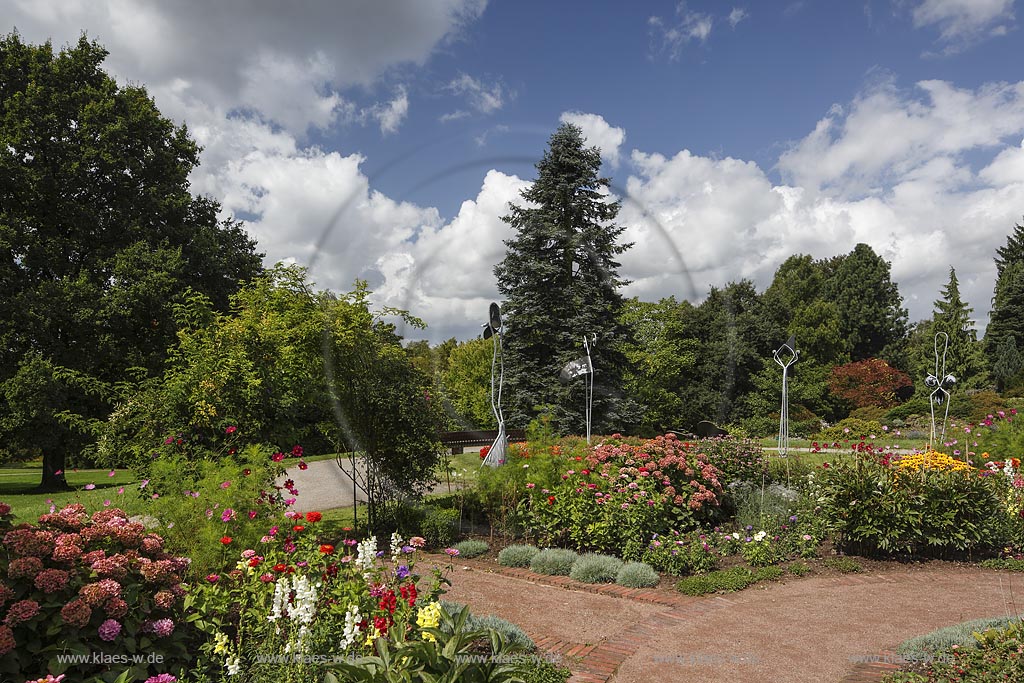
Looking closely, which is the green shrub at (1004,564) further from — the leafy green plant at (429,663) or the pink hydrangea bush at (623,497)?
the leafy green plant at (429,663)

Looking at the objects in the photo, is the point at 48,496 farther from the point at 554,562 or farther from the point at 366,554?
the point at 366,554

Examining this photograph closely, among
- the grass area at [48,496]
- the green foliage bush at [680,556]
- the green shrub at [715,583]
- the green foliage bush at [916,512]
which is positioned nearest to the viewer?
the green shrub at [715,583]

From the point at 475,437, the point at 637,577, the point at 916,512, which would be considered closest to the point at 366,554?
the point at 637,577

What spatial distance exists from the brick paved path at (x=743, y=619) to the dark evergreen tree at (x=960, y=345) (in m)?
30.2

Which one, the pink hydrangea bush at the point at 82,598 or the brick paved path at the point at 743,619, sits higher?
the pink hydrangea bush at the point at 82,598

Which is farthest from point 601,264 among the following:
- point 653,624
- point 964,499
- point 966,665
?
point 966,665

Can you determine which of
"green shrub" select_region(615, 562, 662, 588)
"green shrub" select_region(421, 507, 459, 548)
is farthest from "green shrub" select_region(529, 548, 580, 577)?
"green shrub" select_region(421, 507, 459, 548)

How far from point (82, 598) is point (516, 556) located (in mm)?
4605

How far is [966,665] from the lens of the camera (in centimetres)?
383

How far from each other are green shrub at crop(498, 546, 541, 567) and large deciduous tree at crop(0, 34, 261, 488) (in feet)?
31.2

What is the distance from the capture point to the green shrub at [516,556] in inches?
282

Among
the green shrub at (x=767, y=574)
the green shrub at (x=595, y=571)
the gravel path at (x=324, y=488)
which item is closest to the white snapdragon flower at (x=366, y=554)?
the green shrub at (x=595, y=571)

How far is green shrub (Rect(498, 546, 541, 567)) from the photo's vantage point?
7.16m

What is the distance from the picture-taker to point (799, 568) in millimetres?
6668
